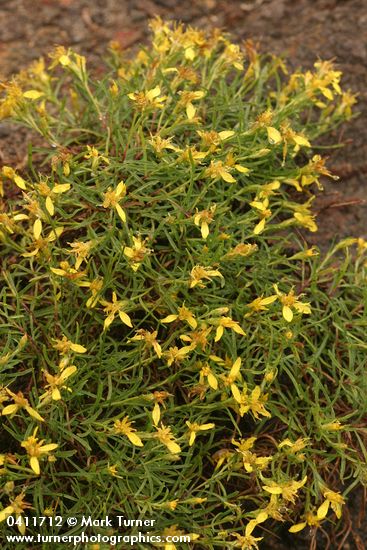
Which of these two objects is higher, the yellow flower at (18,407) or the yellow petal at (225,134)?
the yellow petal at (225,134)

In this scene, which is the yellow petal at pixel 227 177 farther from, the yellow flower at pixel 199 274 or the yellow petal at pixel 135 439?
the yellow petal at pixel 135 439

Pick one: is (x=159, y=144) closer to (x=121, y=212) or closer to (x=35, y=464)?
(x=121, y=212)

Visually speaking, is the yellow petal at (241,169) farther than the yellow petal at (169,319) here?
Yes

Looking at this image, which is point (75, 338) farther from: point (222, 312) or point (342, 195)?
point (342, 195)

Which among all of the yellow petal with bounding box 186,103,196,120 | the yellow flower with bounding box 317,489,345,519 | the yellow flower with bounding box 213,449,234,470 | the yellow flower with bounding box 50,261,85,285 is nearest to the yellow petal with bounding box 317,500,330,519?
the yellow flower with bounding box 317,489,345,519

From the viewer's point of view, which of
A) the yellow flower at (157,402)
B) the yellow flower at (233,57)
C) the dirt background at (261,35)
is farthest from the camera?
the dirt background at (261,35)

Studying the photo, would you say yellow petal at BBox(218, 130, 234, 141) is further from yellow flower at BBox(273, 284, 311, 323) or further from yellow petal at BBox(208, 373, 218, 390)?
yellow petal at BBox(208, 373, 218, 390)

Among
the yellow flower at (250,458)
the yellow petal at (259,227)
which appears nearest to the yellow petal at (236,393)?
the yellow flower at (250,458)
